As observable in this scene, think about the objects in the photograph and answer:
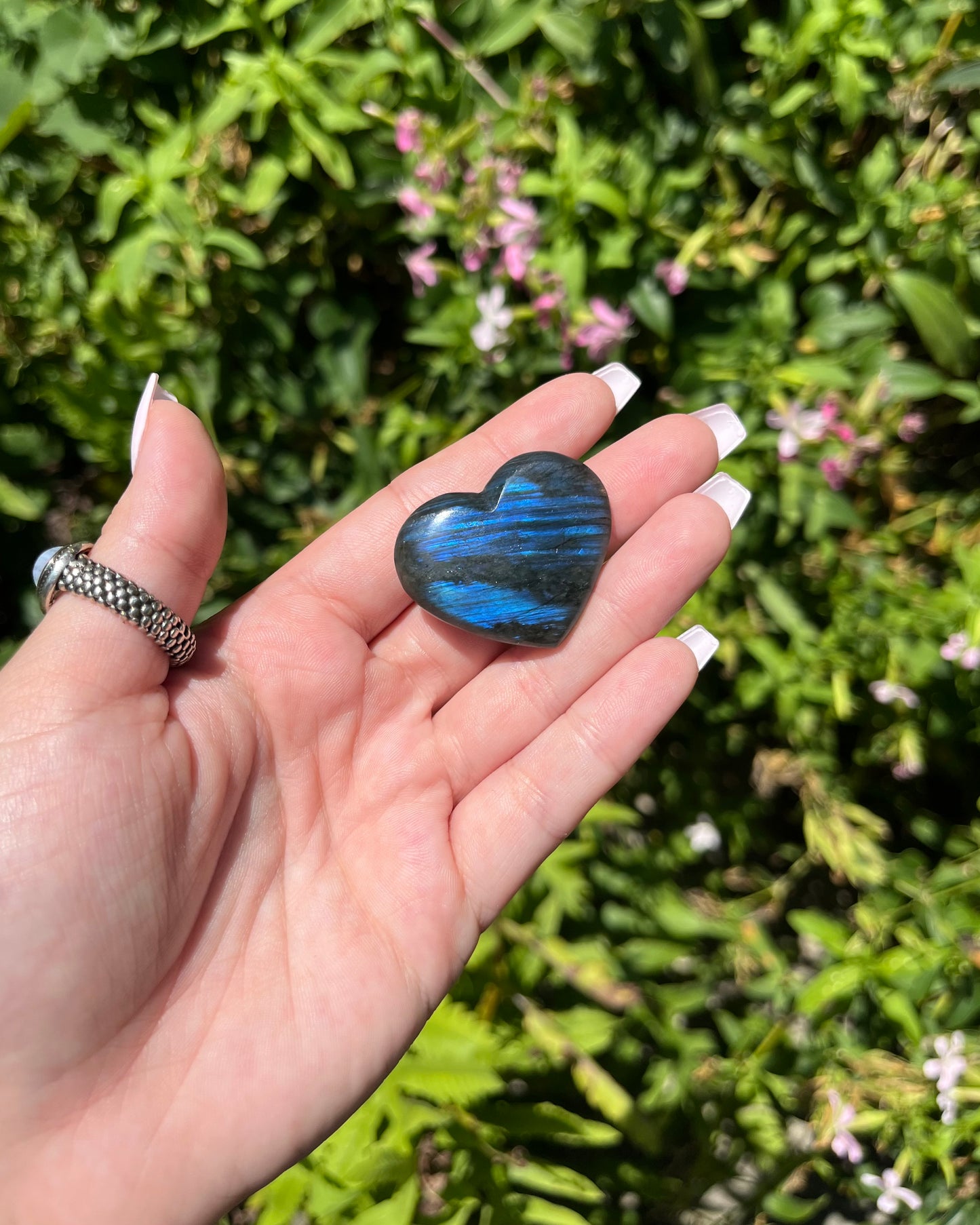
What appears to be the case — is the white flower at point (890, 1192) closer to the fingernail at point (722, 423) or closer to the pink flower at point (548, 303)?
the fingernail at point (722, 423)

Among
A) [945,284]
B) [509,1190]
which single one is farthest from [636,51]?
[509,1190]

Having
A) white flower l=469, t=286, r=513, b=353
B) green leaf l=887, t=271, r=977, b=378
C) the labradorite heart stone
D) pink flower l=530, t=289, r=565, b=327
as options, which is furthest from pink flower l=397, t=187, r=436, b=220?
green leaf l=887, t=271, r=977, b=378

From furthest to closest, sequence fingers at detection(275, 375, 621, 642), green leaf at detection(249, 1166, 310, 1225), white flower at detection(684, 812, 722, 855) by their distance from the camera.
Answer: white flower at detection(684, 812, 722, 855)
fingers at detection(275, 375, 621, 642)
green leaf at detection(249, 1166, 310, 1225)

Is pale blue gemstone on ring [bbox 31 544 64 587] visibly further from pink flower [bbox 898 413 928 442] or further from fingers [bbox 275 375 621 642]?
pink flower [bbox 898 413 928 442]

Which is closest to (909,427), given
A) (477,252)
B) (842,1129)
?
(477,252)

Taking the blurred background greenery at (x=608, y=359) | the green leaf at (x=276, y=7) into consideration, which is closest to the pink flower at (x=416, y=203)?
the blurred background greenery at (x=608, y=359)

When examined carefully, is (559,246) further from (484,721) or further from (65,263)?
(65,263)
